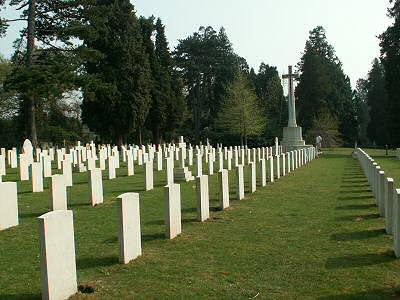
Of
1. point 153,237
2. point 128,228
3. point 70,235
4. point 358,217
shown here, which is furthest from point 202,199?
point 70,235

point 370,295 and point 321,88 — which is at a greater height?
point 321,88

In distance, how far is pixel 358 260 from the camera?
21.6 feet

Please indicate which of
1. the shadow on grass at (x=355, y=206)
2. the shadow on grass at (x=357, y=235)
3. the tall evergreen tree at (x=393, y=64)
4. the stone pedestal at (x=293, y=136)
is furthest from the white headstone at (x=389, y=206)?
the tall evergreen tree at (x=393, y=64)

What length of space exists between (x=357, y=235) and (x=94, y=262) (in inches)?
168

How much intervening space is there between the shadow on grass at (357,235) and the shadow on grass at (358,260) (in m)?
1.03

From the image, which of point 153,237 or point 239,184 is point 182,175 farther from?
point 153,237

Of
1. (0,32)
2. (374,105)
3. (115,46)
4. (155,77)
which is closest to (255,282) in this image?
(0,32)

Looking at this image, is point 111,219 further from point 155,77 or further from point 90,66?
point 155,77

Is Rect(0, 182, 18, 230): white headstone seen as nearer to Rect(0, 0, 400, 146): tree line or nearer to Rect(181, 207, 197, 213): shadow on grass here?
Rect(181, 207, 197, 213): shadow on grass

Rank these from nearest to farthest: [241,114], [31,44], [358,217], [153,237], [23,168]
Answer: [153,237]
[358,217]
[23,168]
[31,44]
[241,114]

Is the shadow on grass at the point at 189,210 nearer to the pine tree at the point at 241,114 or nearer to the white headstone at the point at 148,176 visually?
the white headstone at the point at 148,176

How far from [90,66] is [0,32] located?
37.4 ft

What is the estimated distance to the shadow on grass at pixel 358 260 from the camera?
20.7 feet

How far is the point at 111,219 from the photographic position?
32.2 feet
